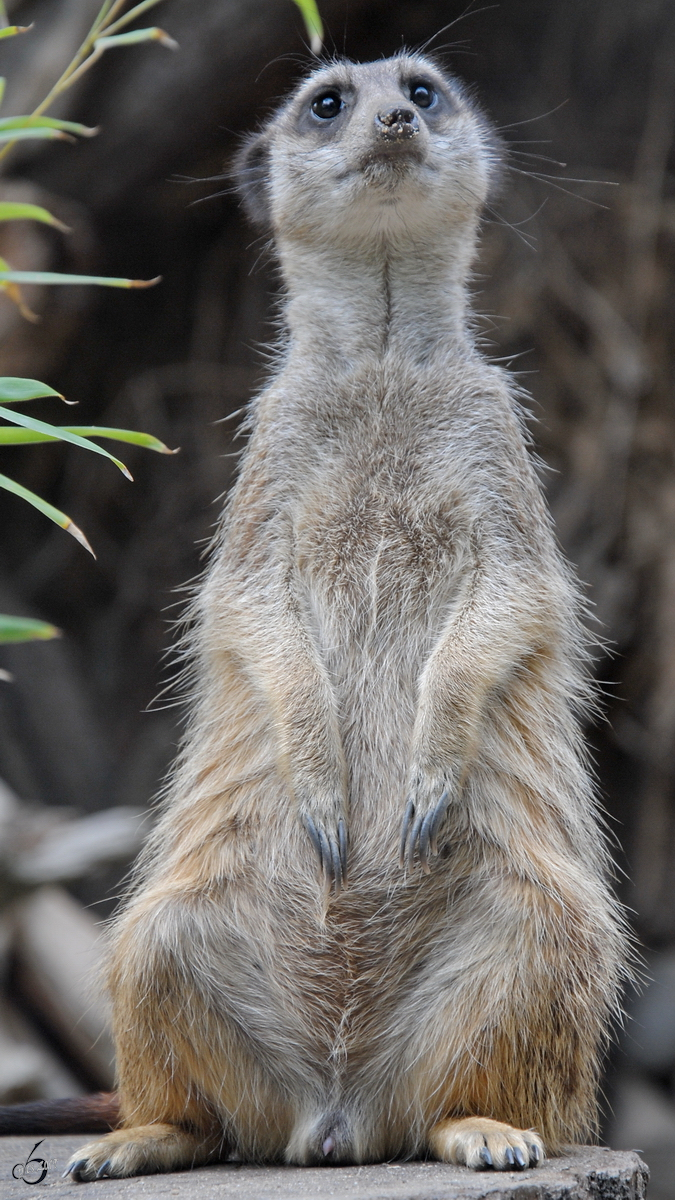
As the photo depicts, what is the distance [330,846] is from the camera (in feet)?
9.26

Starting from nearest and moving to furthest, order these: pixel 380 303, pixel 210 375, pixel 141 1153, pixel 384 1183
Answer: pixel 384 1183 < pixel 141 1153 < pixel 380 303 < pixel 210 375

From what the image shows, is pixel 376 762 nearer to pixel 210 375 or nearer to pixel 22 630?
pixel 22 630

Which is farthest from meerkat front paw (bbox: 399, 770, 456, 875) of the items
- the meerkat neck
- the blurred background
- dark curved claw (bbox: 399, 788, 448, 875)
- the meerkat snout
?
the blurred background

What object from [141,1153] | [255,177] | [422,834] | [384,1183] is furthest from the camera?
[255,177]

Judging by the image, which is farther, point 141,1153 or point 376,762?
point 376,762

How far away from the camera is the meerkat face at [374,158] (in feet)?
10.6

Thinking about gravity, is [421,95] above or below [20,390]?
above

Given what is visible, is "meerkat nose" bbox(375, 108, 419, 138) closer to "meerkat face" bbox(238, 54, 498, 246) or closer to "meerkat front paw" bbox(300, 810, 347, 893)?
"meerkat face" bbox(238, 54, 498, 246)

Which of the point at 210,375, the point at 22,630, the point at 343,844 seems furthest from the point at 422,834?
the point at 210,375

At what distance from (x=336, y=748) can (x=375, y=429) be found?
869 mm

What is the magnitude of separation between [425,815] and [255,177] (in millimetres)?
2279

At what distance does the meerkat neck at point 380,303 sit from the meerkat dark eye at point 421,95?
525 mm

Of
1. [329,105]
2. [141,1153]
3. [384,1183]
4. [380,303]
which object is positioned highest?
[329,105]

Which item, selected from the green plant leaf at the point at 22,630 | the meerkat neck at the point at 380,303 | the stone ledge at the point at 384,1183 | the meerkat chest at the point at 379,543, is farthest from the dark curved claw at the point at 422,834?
the meerkat neck at the point at 380,303
